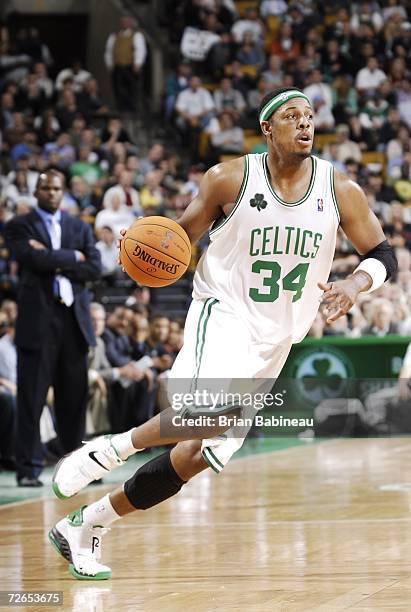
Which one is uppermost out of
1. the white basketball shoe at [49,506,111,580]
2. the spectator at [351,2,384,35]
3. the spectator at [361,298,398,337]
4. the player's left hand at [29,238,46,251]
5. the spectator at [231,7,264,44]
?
the spectator at [351,2,384,35]

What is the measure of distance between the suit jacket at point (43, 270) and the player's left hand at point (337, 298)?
4.19 meters

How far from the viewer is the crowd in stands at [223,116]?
15.4 m

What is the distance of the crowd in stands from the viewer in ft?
50.4

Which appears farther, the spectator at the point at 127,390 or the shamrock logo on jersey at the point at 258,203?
the spectator at the point at 127,390

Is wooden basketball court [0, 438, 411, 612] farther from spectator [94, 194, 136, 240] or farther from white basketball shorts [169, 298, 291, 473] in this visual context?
spectator [94, 194, 136, 240]

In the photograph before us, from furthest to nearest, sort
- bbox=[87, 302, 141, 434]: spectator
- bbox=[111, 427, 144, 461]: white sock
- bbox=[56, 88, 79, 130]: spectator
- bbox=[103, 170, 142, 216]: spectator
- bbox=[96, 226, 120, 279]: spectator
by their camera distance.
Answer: bbox=[56, 88, 79, 130]: spectator → bbox=[103, 170, 142, 216]: spectator → bbox=[96, 226, 120, 279]: spectator → bbox=[87, 302, 141, 434]: spectator → bbox=[111, 427, 144, 461]: white sock

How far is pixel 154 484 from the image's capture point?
17.4 ft

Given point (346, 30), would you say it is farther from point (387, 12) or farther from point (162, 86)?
point (162, 86)

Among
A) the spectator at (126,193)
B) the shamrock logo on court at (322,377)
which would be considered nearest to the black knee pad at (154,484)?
the shamrock logo on court at (322,377)

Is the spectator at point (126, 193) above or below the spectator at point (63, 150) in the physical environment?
below

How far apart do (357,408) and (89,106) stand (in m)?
8.37

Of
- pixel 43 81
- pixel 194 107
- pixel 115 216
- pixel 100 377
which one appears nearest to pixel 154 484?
pixel 100 377

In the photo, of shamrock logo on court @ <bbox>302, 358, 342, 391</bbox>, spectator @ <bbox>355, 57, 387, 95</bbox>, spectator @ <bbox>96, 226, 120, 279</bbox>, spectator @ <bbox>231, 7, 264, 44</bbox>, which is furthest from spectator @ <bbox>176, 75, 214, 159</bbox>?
shamrock logo on court @ <bbox>302, 358, 342, 391</bbox>

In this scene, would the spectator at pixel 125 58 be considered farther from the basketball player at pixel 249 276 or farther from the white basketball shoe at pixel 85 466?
the white basketball shoe at pixel 85 466
